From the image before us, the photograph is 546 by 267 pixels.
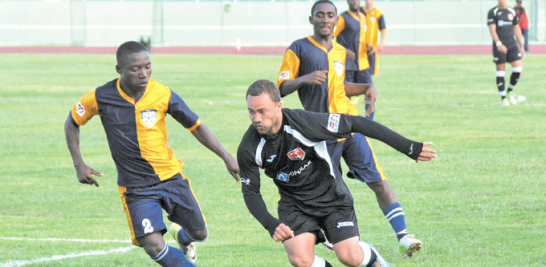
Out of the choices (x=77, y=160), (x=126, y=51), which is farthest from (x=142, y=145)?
(x=126, y=51)

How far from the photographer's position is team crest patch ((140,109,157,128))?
6156mm

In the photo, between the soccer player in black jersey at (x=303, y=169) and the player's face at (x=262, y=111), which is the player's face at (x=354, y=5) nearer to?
the soccer player in black jersey at (x=303, y=169)

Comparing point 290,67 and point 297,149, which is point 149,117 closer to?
point 297,149

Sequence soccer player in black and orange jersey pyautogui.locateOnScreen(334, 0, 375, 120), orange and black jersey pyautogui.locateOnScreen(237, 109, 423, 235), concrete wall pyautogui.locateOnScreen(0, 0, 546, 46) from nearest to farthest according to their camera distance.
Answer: orange and black jersey pyautogui.locateOnScreen(237, 109, 423, 235)
soccer player in black and orange jersey pyautogui.locateOnScreen(334, 0, 375, 120)
concrete wall pyautogui.locateOnScreen(0, 0, 546, 46)

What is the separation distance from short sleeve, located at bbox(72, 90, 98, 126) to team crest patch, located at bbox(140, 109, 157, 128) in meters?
0.36

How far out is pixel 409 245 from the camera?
6.54 metres

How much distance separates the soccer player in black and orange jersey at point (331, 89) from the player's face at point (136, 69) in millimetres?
1422

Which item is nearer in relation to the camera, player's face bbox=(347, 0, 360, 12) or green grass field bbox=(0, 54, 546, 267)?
green grass field bbox=(0, 54, 546, 267)

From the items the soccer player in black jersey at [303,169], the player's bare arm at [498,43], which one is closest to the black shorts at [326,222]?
the soccer player in black jersey at [303,169]

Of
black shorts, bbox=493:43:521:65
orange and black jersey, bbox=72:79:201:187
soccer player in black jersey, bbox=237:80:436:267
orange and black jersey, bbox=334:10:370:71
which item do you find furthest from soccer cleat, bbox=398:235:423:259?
black shorts, bbox=493:43:521:65

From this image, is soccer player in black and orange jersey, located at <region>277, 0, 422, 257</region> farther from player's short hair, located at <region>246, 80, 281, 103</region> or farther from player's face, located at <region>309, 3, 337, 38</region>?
player's short hair, located at <region>246, 80, 281, 103</region>

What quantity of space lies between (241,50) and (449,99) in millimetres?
25927

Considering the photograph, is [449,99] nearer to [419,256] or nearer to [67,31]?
[419,256]

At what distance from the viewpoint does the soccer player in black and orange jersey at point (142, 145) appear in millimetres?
6055
